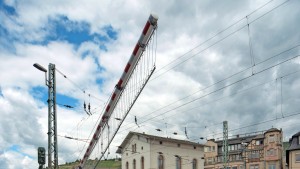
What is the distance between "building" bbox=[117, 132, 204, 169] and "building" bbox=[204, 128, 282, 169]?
6974 millimetres

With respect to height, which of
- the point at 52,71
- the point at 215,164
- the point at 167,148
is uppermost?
the point at 52,71

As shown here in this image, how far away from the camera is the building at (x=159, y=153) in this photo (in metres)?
58.6

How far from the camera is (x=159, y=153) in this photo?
5931 centimetres

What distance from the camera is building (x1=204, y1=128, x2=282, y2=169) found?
206 ft

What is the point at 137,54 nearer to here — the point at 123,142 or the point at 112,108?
the point at 112,108

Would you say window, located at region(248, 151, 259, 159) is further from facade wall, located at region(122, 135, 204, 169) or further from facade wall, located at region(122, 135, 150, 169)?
facade wall, located at region(122, 135, 150, 169)

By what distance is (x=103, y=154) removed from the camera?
1334 inches

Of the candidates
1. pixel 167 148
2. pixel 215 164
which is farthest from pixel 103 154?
pixel 215 164

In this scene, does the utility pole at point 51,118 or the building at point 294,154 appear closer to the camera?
→ the utility pole at point 51,118

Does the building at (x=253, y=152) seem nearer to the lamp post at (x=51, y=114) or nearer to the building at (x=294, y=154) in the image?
the building at (x=294, y=154)

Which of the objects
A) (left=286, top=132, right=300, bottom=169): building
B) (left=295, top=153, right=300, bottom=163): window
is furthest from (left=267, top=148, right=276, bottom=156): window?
(left=295, top=153, right=300, bottom=163): window

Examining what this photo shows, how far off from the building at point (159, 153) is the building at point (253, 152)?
697cm

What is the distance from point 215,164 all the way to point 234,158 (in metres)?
4.76

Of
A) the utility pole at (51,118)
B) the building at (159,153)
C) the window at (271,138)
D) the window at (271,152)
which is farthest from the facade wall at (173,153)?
the utility pole at (51,118)
